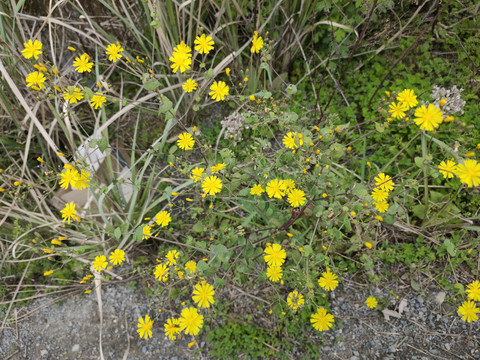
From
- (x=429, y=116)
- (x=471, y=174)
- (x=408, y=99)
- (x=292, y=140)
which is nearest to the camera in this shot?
(x=471, y=174)

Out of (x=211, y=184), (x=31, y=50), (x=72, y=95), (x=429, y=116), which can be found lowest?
(x=211, y=184)

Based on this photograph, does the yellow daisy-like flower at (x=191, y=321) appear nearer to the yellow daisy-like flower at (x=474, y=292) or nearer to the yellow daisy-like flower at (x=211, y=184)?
the yellow daisy-like flower at (x=211, y=184)

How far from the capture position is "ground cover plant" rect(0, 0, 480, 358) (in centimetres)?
155

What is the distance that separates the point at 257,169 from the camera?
158 centimetres

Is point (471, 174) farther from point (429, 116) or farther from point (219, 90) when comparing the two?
point (219, 90)

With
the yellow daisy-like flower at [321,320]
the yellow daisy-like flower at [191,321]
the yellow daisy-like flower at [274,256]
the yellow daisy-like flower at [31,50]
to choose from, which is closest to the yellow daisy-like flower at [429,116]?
the yellow daisy-like flower at [274,256]

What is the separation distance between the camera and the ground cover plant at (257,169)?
5.09 ft

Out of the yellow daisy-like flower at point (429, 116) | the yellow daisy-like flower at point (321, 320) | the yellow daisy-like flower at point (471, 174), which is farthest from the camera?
the yellow daisy-like flower at point (321, 320)

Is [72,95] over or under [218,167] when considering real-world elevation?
over

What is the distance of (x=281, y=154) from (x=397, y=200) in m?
0.67

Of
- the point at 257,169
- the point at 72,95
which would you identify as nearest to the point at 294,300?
the point at 257,169

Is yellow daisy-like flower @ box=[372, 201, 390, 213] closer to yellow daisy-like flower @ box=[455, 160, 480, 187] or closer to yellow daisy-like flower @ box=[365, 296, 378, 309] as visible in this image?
yellow daisy-like flower @ box=[455, 160, 480, 187]

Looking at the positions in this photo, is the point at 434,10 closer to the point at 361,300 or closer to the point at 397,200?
the point at 397,200

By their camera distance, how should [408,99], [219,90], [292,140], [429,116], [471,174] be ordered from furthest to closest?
1. [219,90]
2. [292,140]
3. [408,99]
4. [429,116]
5. [471,174]
